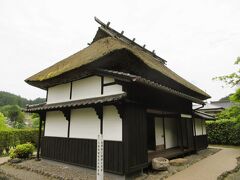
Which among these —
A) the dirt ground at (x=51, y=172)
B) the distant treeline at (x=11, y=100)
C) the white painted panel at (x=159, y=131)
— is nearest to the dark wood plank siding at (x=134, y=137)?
the dirt ground at (x=51, y=172)

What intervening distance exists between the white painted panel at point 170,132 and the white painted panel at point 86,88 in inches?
226

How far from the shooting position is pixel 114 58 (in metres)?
6.82

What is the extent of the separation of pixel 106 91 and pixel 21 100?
3340 inches

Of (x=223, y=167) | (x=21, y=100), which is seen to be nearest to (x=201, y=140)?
(x=223, y=167)

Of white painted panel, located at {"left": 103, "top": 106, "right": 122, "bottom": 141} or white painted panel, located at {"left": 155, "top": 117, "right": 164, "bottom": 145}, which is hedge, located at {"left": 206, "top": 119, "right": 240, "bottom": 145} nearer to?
white painted panel, located at {"left": 155, "top": 117, "right": 164, "bottom": 145}

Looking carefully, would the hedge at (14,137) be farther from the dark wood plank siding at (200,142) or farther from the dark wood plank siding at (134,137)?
the dark wood plank siding at (200,142)

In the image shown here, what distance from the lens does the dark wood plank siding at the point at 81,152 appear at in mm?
5777

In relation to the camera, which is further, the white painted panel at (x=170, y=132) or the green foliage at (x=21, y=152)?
the white painted panel at (x=170, y=132)

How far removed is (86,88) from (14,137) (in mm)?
9482

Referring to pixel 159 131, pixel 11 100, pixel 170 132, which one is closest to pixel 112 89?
pixel 159 131

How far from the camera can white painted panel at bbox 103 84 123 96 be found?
617 centimetres

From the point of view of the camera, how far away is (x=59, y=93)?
344 inches

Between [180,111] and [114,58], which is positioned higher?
[114,58]

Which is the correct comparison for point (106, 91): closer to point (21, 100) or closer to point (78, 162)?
point (78, 162)
